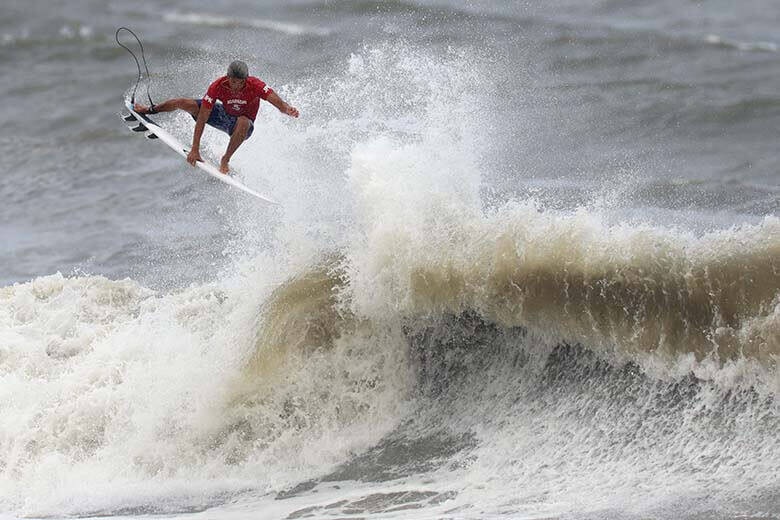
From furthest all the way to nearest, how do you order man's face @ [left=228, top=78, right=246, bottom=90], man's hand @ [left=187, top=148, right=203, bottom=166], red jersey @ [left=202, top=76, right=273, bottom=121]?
man's hand @ [left=187, top=148, right=203, bottom=166]
red jersey @ [left=202, top=76, right=273, bottom=121]
man's face @ [left=228, top=78, right=246, bottom=90]

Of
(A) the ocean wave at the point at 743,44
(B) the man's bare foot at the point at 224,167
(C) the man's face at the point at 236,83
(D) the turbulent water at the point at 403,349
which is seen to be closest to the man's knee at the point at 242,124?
(C) the man's face at the point at 236,83

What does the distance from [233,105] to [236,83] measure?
268mm

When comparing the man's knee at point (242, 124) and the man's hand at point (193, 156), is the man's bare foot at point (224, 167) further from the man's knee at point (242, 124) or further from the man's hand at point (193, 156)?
the man's knee at point (242, 124)

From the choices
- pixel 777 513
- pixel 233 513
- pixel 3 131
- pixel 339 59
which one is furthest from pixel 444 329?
pixel 3 131

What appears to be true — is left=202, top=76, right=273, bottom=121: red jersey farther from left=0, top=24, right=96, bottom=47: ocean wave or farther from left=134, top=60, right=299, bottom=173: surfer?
left=0, top=24, right=96, bottom=47: ocean wave

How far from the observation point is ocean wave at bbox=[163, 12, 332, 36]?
2559 centimetres

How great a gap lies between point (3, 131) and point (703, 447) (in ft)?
57.2

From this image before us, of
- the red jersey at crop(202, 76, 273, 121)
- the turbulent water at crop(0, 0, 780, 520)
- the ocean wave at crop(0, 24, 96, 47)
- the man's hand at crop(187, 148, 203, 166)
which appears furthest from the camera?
the ocean wave at crop(0, 24, 96, 47)

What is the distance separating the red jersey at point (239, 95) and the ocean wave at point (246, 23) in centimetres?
1400

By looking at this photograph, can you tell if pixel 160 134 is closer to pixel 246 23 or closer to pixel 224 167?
pixel 224 167

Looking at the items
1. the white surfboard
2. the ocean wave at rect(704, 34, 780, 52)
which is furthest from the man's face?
the ocean wave at rect(704, 34, 780, 52)

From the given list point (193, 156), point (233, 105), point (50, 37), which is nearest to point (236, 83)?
point (233, 105)

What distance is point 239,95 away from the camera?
11383mm

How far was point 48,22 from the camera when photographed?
30.4 meters
